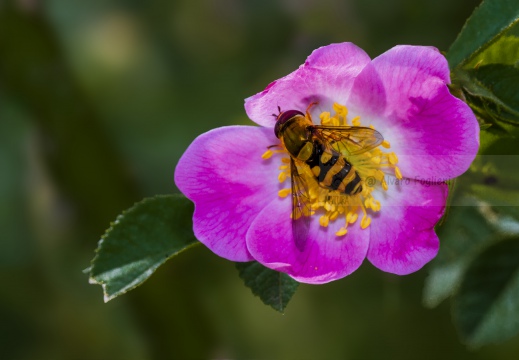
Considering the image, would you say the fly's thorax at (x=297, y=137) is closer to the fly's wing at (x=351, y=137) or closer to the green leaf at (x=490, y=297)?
the fly's wing at (x=351, y=137)

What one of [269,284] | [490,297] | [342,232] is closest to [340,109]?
[342,232]

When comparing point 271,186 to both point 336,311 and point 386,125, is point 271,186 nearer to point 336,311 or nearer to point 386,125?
point 386,125

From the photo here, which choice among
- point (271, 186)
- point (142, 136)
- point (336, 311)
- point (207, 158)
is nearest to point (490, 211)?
point (271, 186)

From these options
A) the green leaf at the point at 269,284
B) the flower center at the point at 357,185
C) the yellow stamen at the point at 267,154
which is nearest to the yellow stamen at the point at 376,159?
the flower center at the point at 357,185

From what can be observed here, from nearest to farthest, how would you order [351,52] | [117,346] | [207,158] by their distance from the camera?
1. [351,52]
2. [207,158]
3. [117,346]

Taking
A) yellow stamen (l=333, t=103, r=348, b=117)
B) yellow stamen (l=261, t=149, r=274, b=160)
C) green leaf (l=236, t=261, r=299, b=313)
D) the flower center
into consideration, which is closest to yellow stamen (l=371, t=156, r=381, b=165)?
the flower center

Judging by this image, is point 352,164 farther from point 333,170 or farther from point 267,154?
point 267,154

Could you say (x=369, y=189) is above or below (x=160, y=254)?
below
